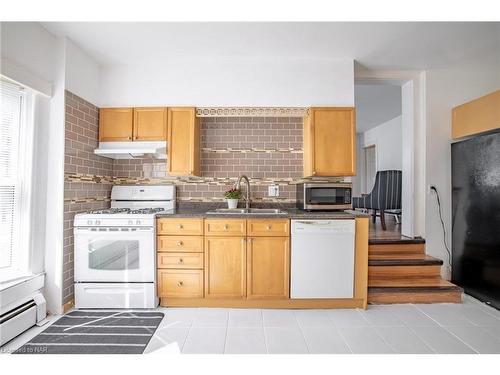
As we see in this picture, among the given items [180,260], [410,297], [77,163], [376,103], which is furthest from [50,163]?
[376,103]

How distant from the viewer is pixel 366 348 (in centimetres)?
205

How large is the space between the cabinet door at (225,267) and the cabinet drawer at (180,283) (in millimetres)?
86

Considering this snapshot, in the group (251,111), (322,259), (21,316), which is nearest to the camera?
(21,316)

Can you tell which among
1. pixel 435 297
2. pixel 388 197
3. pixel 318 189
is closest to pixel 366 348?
pixel 435 297

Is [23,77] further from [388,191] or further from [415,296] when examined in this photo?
[388,191]

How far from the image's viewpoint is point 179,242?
2.71 m

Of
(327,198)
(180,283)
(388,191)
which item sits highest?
(388,191)

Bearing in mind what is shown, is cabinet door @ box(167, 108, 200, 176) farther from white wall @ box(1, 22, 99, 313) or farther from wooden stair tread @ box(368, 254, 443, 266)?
wooden stair tread @ box(368, 254, 443, 266)

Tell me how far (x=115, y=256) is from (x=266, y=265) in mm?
1428

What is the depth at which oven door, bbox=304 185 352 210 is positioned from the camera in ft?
9.64

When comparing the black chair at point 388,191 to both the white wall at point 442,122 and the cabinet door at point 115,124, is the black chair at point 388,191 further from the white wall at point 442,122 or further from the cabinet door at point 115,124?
the cabinet door at point 115,124
